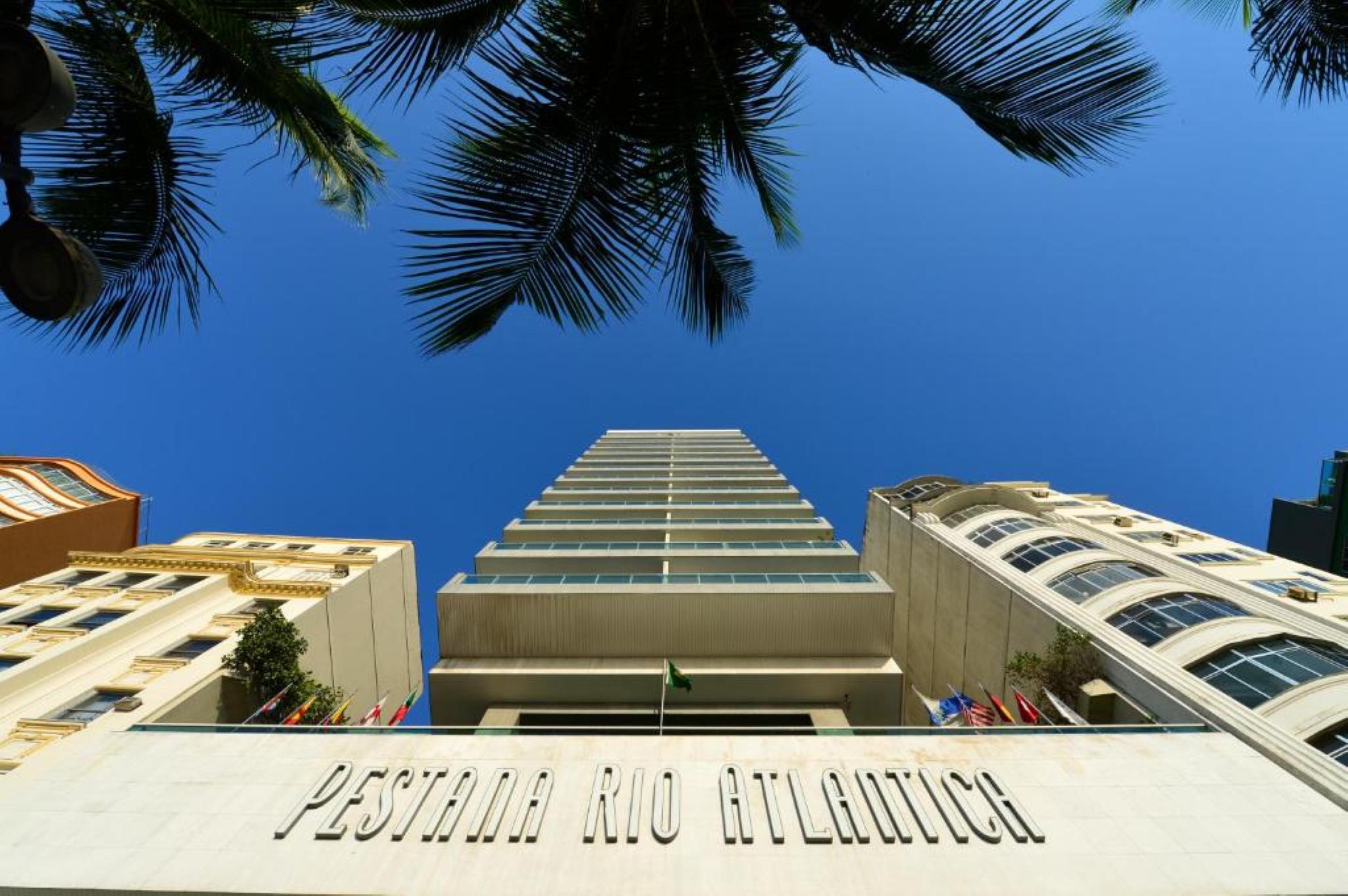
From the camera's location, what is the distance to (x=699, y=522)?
2728cm

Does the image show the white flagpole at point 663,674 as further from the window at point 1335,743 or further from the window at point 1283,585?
the window at point 1283,585

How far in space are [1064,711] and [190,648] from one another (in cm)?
2861

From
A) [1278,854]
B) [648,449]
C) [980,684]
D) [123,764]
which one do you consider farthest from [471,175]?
[648,449]

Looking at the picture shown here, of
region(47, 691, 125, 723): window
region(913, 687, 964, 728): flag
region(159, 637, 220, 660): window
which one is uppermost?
region(159, 637, 220, 660): window

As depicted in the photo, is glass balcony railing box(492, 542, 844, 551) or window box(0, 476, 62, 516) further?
window box(0, 476, 62, 516)

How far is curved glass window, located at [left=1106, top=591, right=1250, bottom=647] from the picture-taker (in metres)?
17.1

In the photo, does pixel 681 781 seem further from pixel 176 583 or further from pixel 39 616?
pixel 39 616

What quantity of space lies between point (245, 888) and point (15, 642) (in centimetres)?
1774

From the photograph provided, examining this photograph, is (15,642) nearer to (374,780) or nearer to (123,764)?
(123,764)

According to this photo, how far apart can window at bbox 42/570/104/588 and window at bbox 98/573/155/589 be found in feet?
2.29

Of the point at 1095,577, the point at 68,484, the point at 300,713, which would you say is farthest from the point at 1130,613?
the point at 68,484

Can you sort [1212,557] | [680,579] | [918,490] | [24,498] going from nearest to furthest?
[680,579] → [1212,557] → [24,498] → [918,490]

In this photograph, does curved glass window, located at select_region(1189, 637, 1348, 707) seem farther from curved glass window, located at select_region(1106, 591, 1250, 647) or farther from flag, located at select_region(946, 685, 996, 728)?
flag, located at select_region(946, 685, 996, 728)

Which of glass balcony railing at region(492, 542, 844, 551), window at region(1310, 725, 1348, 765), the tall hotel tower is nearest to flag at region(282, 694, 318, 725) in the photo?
the tall hotel tower
